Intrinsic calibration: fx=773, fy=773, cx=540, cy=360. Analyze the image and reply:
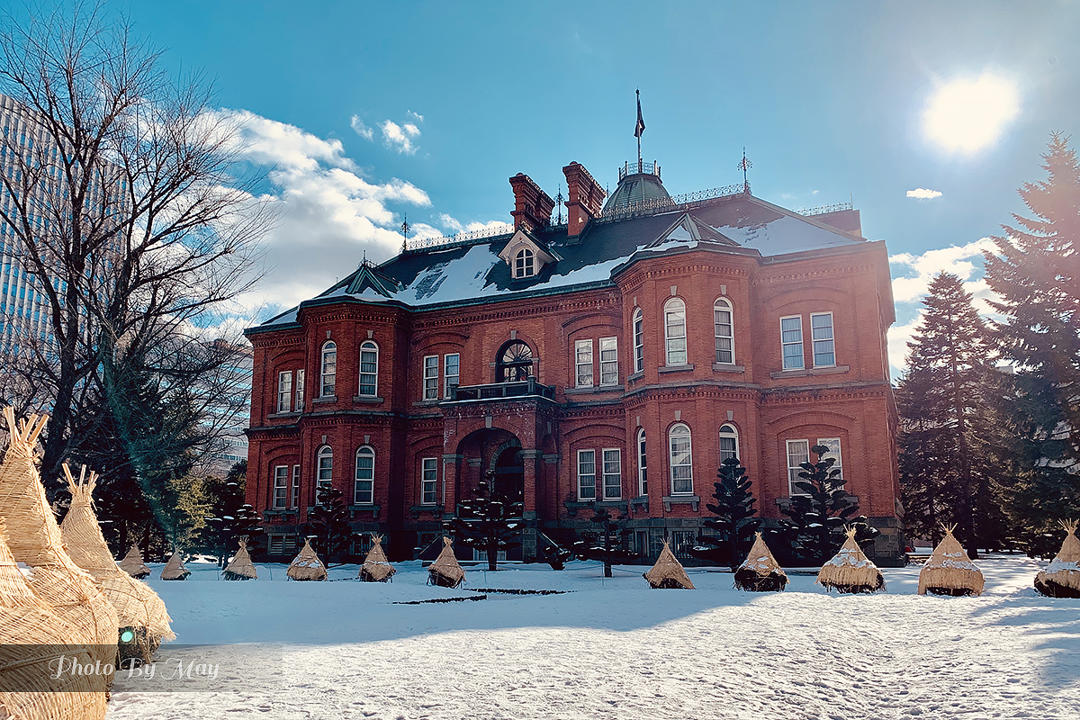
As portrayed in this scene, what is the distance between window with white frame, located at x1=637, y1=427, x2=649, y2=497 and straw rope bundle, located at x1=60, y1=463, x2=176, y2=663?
717 inches

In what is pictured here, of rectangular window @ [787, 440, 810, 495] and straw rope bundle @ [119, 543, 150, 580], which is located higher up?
rectangular window @ [787, 440, 810, 495]

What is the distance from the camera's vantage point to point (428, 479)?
29.6 meters

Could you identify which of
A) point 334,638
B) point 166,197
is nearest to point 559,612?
point 334,638

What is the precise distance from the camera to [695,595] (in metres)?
13.1

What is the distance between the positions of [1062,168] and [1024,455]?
8.94 m

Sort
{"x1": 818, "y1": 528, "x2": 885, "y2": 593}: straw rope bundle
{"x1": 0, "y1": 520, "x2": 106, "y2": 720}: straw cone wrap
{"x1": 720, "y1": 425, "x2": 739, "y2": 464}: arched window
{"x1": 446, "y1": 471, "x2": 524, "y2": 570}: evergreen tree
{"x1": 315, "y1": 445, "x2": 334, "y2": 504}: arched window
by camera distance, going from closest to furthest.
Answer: {"x1": 0, "y1": 520, "x2": 106, "y2": 720}: straw cone wrap
{"x1": 818, "y1": 528, "x2": 885, "y2": 593}: straw rope bundle
{"x1": 446, "y1": 471, "x2": 524, "y2": 570}: evergreen tree
{"x1": 720, "y1": 425, "x2": 739, "y2": 464}: arched window
{"x1": 315, "y1": 445, "x2": 334, "y2": 504}: arched window

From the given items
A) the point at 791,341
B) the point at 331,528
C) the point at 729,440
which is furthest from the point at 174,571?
the point at 791,341

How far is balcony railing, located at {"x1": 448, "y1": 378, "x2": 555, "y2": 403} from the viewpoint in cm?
2654

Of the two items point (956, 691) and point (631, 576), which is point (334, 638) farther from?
point (631, 576)

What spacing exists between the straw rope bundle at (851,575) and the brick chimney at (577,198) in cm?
1998

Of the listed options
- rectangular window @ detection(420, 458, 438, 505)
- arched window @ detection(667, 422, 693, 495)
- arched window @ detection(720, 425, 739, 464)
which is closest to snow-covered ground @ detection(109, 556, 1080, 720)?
arched window @ detection(667, 422, 693, 495)

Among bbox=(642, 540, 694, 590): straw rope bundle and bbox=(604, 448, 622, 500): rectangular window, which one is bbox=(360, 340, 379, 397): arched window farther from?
bbox=(642, 540, 694, 590): straw rope bundle

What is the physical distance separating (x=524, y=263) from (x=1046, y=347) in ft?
57.4

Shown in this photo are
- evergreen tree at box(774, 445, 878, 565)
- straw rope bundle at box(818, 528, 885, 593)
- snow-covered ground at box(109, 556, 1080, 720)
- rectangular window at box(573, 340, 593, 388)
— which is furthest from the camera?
rectangular window at box(573, 340, 593, 388)
